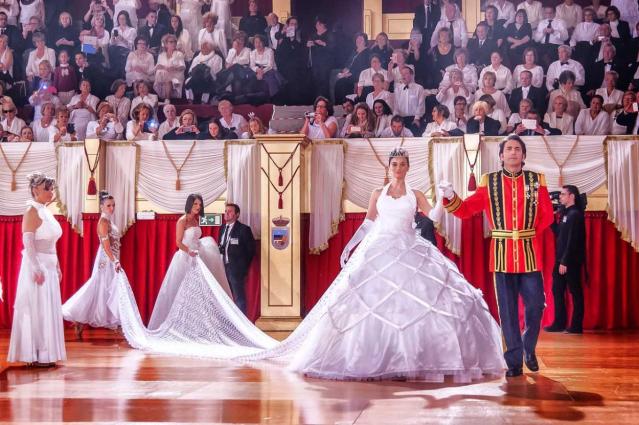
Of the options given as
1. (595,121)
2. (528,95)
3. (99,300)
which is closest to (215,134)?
(99,300)

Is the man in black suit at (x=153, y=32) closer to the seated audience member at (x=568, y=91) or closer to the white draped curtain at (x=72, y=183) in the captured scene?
the white draped curtain at (x=72, y=183)

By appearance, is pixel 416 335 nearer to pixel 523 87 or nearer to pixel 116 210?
pixel 116 210

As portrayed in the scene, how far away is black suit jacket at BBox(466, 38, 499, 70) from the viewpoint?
11.7m

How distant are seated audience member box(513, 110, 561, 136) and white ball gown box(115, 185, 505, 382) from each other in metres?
3.97

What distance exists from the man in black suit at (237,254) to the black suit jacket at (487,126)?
2801 mm

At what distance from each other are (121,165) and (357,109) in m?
2.88

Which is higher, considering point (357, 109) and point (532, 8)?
point (532, 8)

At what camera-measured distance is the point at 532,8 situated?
12430mm

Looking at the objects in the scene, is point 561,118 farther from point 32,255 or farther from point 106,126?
point 32,255

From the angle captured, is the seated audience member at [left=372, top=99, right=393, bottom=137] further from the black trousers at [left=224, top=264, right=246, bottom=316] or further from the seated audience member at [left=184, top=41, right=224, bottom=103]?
the seated audience member at [left=184, top=41, right=224, bottom=103]

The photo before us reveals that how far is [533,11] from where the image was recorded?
40.8ft

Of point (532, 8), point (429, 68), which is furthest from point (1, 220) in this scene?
point (532, 8)

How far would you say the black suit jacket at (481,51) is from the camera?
11.7 meters

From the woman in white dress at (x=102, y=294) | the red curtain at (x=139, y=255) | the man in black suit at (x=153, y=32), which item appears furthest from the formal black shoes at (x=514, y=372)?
the man in black suit at (x=153, y=32)
